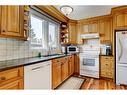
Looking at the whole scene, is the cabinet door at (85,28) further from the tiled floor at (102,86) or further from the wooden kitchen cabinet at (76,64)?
the tiled floor at (102,86)

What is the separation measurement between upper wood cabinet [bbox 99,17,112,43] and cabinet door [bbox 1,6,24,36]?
10.6 ft

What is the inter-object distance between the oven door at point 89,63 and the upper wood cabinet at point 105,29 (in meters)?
0.81

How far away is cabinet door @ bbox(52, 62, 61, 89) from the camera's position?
9.75ft

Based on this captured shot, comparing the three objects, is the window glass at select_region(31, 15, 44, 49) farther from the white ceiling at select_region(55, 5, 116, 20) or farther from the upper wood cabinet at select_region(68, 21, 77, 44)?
the upper wood cabinet at select_region(68, 21, 77, 44)

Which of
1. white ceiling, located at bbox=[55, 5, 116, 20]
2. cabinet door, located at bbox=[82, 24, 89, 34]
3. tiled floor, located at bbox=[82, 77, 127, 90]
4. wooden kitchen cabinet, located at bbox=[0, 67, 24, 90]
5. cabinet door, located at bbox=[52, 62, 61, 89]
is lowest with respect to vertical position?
tiled floor, located at bbox=[82, 77, 127, 90]

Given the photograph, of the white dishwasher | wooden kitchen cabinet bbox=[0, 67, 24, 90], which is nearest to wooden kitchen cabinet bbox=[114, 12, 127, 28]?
the white dishwasher

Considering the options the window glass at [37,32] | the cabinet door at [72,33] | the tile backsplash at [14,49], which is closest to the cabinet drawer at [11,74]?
the tile backsplash at [14,49]

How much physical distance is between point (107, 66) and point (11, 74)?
11.1ft

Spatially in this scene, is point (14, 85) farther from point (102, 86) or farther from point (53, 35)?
point (53, 35)

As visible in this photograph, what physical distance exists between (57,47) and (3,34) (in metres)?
3.03

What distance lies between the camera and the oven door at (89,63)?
4401mm

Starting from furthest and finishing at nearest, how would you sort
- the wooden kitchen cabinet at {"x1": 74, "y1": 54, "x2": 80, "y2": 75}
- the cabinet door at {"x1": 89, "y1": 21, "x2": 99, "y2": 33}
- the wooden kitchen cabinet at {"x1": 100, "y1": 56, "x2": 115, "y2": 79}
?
the wooden kitchen cabinet at {"x1": 74, "y1": 54, "x2": 80, "y2": 75} < the cabinet door at {"x1": 89, "y1": 21, "x2": 99, "y2": 33} < the wooden kitchen cabinet at {"x1": 100, "y1": 56, "x2": 115, "y2": 79}

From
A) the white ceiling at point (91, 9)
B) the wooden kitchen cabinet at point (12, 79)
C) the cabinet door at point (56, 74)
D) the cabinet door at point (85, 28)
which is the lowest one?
the cabinet door at point (56, 74)

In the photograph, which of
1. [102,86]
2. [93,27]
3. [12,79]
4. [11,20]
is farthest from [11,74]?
[93,27]
